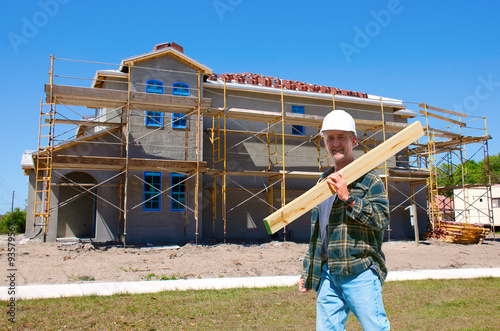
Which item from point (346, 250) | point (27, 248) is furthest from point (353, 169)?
point (27, 248)

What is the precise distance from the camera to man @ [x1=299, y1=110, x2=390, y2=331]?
291 cm

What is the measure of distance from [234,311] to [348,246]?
410 centimetres

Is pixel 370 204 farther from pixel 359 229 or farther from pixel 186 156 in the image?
pixel 186 156

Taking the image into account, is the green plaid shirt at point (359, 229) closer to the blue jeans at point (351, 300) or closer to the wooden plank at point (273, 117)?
the blue jeans at point (351, 300)

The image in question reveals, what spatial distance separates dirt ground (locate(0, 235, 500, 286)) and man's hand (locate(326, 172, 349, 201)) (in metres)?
7.71

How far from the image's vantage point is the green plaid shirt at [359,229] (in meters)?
2.92

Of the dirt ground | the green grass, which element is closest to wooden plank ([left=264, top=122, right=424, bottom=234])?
the green grass

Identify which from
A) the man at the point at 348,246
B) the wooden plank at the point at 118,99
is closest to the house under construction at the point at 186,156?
the wooden plank at the point at 118,99

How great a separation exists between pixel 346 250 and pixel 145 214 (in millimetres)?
15571

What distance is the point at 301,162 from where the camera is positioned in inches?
851

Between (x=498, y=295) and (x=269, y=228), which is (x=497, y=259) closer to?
(x=498, y=295)

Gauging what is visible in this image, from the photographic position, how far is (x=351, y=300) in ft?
9.77

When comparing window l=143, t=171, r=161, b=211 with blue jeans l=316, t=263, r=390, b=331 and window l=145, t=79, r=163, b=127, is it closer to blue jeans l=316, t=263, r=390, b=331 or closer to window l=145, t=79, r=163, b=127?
window l=145, t=79, r=163, b=127

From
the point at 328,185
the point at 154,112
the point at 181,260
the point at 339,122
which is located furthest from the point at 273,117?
the point at 328,185
